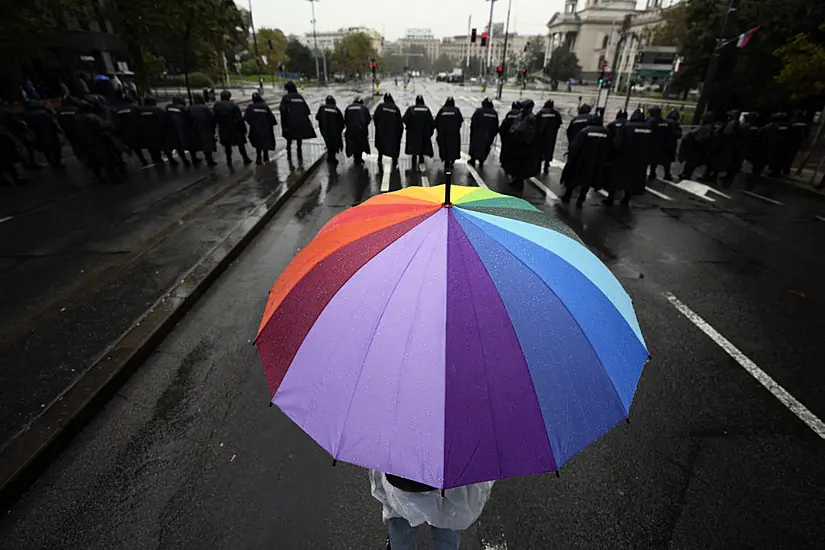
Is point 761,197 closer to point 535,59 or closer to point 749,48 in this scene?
point 749,48

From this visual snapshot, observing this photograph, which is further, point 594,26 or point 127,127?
point 594,26

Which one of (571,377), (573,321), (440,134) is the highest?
(573,321)

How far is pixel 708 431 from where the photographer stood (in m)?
3.42

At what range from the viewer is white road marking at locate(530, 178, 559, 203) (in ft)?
32.1

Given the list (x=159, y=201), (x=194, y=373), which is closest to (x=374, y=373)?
(x=194, y=373)

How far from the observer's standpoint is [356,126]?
12.0 meters

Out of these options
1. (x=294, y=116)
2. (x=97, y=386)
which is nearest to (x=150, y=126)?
(x=294, y=116)

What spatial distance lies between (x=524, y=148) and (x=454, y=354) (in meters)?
9.76

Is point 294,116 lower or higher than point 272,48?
lower

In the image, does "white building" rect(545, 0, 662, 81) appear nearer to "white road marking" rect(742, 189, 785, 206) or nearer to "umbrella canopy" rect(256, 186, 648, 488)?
"white road marking" rect(742, 189, 785, 206)

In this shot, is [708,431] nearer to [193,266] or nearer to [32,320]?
[193,266]

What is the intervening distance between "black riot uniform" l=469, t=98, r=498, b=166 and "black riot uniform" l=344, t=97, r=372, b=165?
3047 millimetres

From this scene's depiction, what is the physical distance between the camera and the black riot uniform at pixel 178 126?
10.8m

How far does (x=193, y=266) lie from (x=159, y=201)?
3989mm
